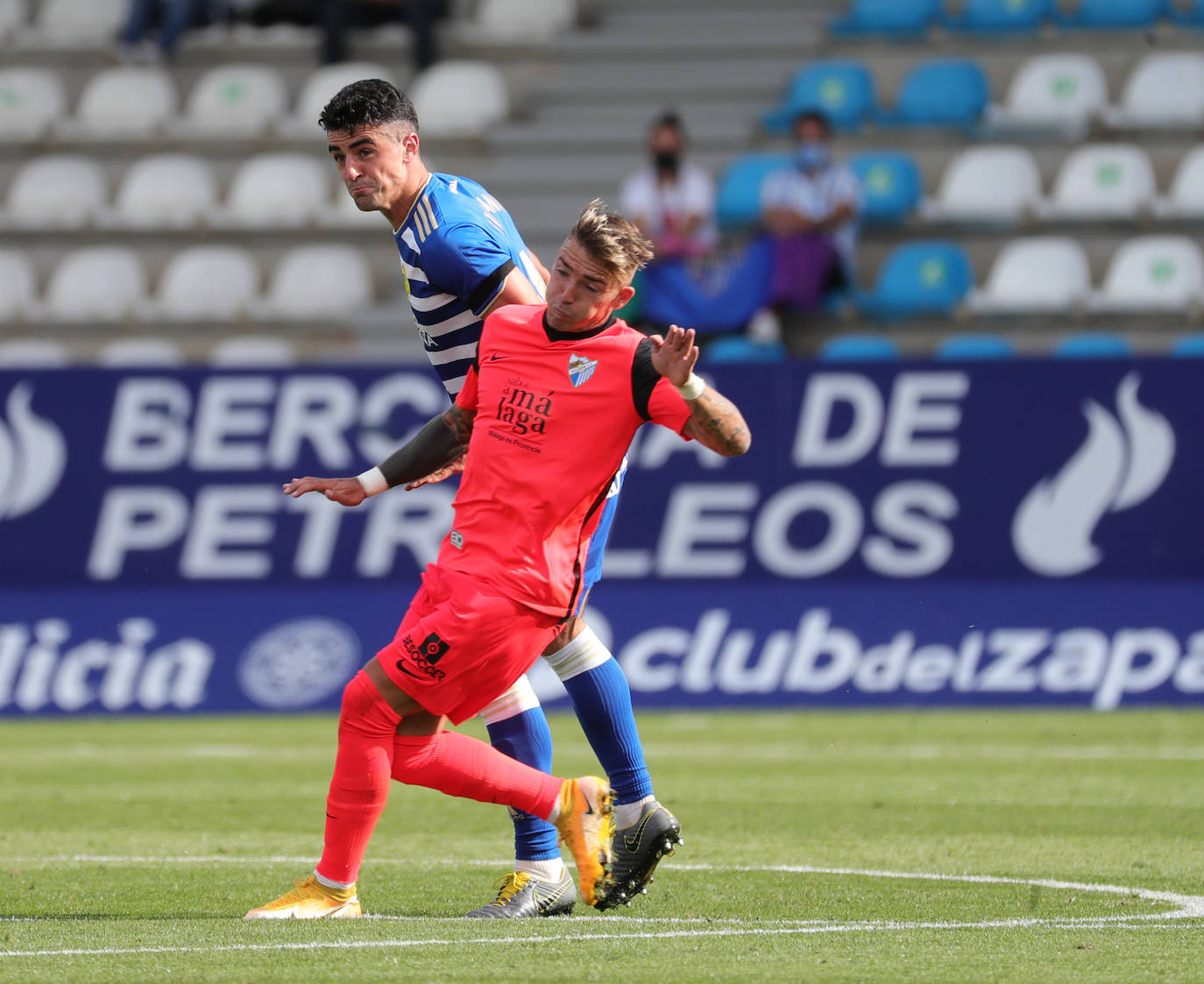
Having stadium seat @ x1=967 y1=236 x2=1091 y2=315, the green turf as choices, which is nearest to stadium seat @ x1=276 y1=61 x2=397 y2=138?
stadium seat @ x1=967 y1=236 x2=1091 y2=315

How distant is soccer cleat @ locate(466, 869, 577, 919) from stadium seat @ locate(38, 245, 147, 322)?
12.2 metres

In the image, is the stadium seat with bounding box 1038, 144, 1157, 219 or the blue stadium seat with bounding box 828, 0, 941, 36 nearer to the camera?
the stadium seat with bounding box 1038, 144, 1157, 219

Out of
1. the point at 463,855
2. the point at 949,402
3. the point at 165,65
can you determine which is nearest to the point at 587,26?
the point at 165,65

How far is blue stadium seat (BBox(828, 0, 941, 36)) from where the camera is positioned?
17469mm

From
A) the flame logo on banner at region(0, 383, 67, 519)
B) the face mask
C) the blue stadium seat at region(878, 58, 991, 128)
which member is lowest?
the flame logo on banner at region(0, 383, 67, 519)

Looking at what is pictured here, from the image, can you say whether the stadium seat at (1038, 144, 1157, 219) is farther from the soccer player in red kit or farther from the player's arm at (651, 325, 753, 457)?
the player's arm at (651, 325, 753, 457)

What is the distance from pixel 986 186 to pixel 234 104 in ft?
24.2

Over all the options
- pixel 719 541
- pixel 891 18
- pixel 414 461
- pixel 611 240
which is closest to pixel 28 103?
pixel 891 18

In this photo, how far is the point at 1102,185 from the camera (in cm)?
1573

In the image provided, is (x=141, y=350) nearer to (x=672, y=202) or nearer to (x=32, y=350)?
(x=32, y=350)

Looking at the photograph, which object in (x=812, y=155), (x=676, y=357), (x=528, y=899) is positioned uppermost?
(x=812, y=155)

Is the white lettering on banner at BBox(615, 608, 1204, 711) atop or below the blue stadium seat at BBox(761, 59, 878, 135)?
below

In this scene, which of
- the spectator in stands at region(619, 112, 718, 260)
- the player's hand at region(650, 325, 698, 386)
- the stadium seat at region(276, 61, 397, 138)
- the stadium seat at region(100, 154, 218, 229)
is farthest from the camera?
the stadium seat at region(276, 61, 397, 138)

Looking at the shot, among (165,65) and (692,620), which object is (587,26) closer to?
(165,65)
